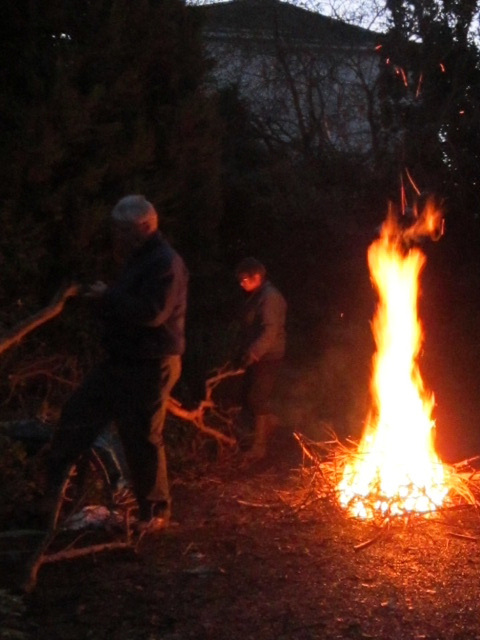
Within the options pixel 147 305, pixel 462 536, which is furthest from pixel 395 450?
pixel 147 305

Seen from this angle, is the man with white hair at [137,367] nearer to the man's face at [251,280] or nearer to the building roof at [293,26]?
the man's face at [251,280]

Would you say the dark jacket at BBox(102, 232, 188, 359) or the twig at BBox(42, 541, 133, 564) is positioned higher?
the dark jacket at BBox(102, 232, 188, 359)

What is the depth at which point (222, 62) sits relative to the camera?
14.4 meters

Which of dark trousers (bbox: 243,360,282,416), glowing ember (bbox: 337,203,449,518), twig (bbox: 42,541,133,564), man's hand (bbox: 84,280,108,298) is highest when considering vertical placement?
man's hand (bbox: 84,280,108,298)

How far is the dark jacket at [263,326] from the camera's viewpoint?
8.24m

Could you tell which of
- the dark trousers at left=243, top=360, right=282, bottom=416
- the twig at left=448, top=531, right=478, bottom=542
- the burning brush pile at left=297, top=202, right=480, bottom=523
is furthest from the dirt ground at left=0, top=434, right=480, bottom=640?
the dark trousers at left=243, top=360, right=282, bottom=416

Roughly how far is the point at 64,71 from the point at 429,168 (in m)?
4.31

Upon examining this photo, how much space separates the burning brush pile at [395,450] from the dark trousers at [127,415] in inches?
50.2

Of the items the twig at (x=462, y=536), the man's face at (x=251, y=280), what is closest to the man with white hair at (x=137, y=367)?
the twig at (x=462, y=536)

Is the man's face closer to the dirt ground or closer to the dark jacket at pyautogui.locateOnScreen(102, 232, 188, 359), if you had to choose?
the dirt ground

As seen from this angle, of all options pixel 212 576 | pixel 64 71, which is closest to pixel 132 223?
pixel 212 576

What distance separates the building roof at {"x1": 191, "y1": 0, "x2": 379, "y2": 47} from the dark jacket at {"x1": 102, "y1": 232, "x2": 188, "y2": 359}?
860cm

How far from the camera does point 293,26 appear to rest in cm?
1414

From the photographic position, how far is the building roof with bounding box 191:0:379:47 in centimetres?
1401
